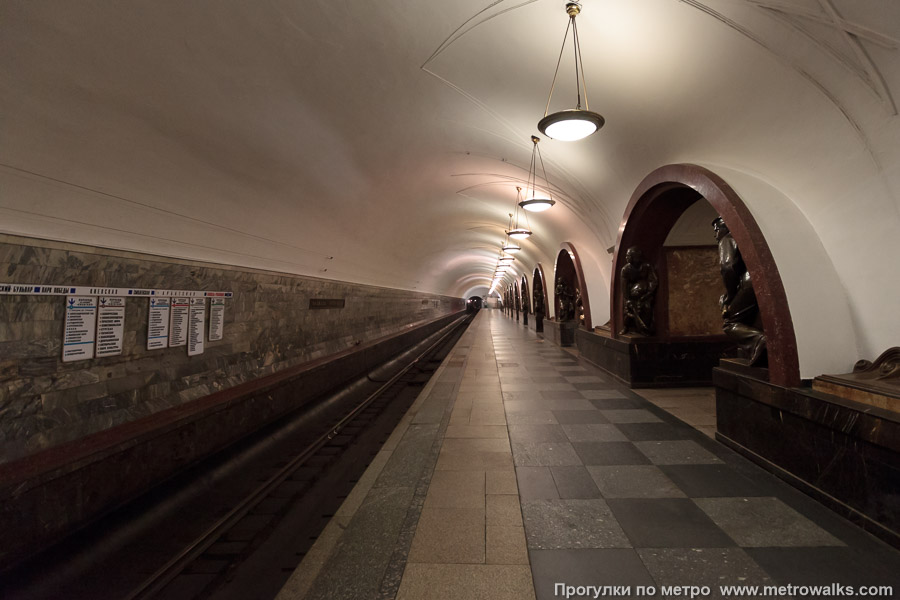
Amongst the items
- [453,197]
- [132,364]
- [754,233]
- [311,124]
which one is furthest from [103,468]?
[453,197]

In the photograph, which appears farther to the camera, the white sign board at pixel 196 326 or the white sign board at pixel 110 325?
the white sign board at pixel 196 326

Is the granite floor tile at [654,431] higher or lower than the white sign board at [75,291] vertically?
lower

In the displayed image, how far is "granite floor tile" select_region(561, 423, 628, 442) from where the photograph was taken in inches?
154

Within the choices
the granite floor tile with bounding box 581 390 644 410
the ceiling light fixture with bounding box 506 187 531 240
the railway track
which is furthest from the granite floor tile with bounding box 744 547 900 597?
the ceiling light fixture with bounding box 506 187 531 240

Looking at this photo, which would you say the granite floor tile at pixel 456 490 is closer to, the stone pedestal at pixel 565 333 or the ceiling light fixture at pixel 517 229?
the ceiling light fixture at pixel 517 229

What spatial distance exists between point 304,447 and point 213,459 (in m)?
1.17

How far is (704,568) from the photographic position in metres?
2.01

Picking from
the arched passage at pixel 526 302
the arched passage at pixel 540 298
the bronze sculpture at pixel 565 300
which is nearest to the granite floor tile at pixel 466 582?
the bronze sculpture at pixel 565 300

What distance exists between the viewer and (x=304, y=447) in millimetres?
5598

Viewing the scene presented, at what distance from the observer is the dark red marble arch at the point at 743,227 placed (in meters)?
3.15

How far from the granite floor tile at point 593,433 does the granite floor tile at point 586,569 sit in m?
1.82

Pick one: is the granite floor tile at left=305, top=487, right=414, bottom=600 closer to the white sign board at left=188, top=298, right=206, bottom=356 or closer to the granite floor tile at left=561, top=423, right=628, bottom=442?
the granite floor tile at left=561, top=423, right=628, bottom=442

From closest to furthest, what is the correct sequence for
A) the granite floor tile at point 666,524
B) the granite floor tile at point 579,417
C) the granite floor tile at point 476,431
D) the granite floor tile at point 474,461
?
the granite floor tile at point 666,524 < the granite floor tile at point 474,461 < the granite floor tile at point 476,431 < the granite floor tile at point 579,417

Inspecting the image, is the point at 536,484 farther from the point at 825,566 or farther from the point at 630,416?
the point at 630,416
